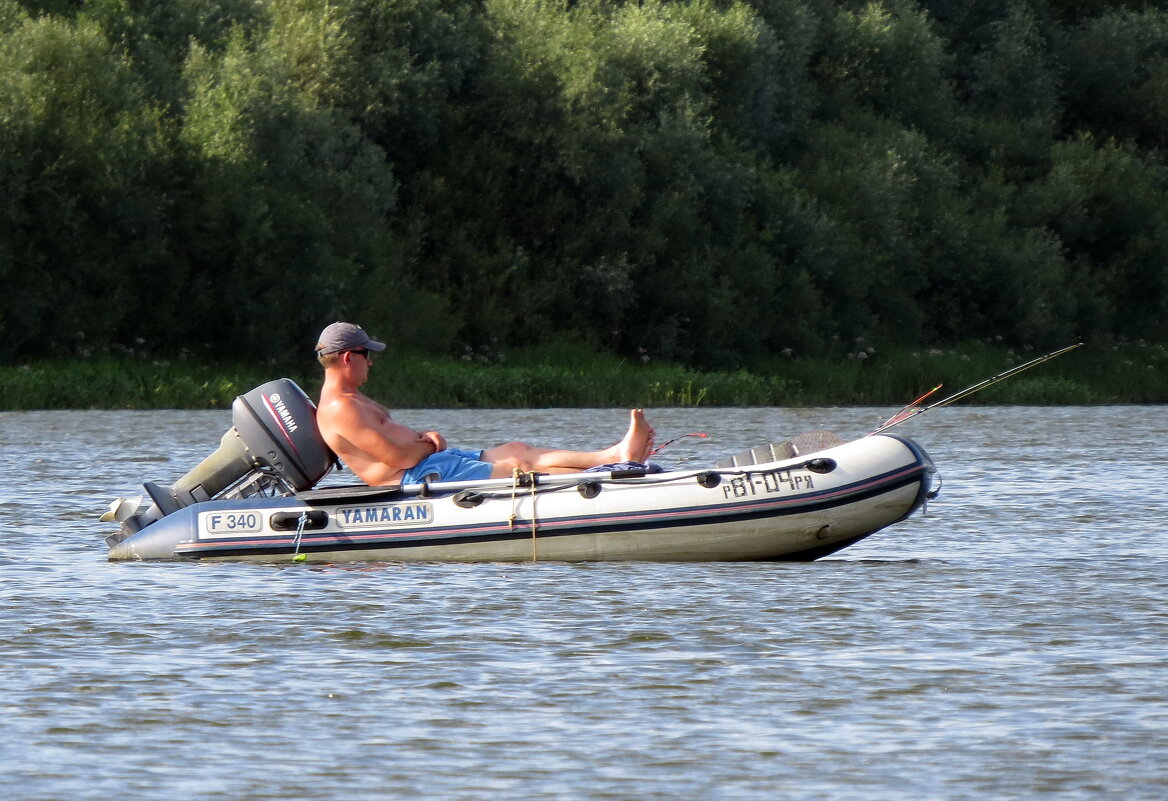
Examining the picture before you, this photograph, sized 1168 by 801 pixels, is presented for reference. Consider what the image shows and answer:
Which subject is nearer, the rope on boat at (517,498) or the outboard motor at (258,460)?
the rope on boat at (517,498)

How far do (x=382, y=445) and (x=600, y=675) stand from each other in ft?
13.4

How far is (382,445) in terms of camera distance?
1193 cm

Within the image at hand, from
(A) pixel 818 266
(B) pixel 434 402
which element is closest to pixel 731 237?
(A) pixel 818 266

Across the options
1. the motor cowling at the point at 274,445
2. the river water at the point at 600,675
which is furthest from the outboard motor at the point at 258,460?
the river water at the point at 600,675

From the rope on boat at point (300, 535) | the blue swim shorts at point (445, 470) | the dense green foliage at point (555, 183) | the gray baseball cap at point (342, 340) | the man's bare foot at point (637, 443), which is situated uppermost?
the dense green foliage at point (555, 183)

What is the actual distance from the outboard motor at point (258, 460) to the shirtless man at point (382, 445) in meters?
0.16

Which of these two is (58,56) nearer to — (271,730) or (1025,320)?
(1025,320)

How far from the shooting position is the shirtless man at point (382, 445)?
11906 mm

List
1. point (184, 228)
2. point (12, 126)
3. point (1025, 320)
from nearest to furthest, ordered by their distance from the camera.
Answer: point (12, 126), point (184, 228), point (1025, 320)

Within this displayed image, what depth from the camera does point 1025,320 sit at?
46.8m

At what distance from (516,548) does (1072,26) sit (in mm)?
48775

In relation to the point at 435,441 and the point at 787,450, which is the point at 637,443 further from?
the point at 435,441

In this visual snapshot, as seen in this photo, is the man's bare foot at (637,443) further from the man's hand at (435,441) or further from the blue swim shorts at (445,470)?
the man's hand at (435,441)

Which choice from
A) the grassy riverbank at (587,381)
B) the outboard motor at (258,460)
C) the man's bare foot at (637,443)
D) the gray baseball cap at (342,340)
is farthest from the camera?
the grassy riverbank at (587,381)
